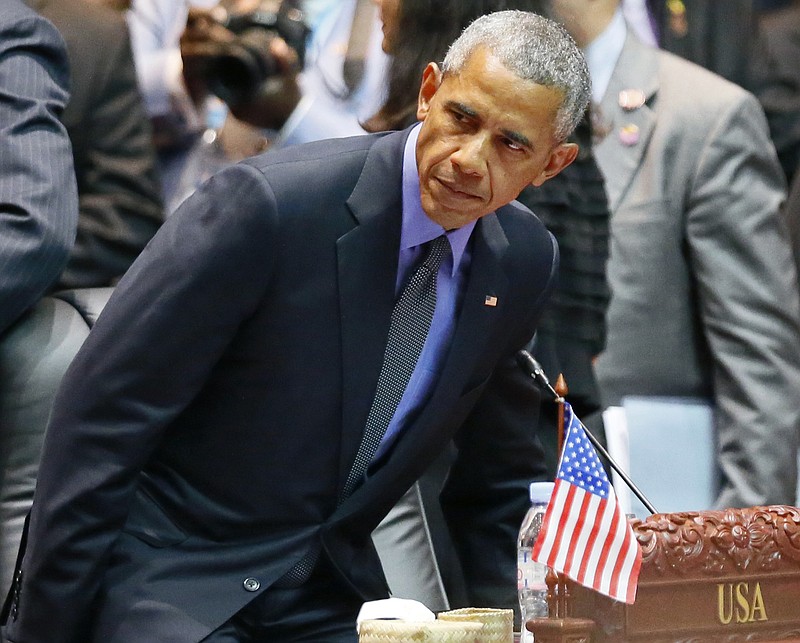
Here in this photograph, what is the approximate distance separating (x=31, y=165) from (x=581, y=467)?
127 cm

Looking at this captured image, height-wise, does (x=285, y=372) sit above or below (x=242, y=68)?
above

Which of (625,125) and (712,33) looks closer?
Result: (625,125)

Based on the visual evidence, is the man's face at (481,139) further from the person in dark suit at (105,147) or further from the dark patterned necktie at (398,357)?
the person in dark suit at (105,147)

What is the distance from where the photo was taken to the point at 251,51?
3.79m

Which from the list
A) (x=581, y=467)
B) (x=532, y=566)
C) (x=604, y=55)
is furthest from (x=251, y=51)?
(x=581, y=467)

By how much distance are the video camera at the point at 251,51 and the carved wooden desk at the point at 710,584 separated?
1.95m

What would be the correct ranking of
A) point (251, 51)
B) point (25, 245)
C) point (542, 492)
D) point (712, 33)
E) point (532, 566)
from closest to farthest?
point (542, 492), point (532, 566), point (25, 245), point (251, 51), point (712, 33)

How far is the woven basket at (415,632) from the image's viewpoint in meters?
1.84

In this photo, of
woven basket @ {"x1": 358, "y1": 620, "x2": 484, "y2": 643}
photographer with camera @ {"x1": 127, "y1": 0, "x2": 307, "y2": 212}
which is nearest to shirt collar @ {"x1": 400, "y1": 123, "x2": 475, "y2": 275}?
woven basket @ {"x1": 358, "y1": 620, "x2": 484, "y2": 643}

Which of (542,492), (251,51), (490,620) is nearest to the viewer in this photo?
(490,620)

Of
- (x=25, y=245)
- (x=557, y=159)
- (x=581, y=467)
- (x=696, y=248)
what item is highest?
(x=557, y=159)

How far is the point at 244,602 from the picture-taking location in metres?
2.28

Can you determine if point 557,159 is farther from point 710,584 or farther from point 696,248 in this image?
point 696,248

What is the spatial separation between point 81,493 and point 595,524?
0.73 meters
